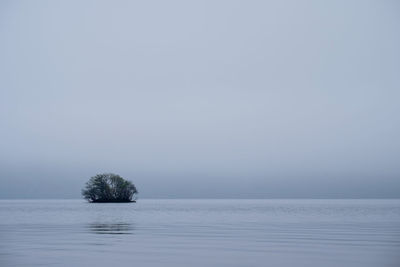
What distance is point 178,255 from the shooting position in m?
26.1

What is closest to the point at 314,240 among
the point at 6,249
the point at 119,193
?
the point at 6,249

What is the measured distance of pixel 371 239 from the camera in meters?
35.0

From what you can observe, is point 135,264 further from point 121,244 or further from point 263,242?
point 263,242

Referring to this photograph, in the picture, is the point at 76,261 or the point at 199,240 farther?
the point at 199,240

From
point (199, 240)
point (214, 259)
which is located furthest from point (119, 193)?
point (214, 259)

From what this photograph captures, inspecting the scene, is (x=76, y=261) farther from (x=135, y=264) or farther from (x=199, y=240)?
(x=199, y=240)

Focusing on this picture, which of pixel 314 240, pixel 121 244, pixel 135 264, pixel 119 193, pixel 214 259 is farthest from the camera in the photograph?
pixel 119 193

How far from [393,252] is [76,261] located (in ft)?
48.1

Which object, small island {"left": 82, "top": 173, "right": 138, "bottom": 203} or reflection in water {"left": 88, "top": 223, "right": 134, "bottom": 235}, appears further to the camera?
small island {"left": 82, "top": 173, "right": 138, "bottom": 203}

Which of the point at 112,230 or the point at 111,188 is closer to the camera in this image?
the point at 112,230

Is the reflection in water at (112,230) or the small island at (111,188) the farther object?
the small island at (111,188)

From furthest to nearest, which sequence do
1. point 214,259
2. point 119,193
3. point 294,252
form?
1. point 119,193
2. point 294,252
3. point 214,259

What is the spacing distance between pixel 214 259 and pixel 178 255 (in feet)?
7.20

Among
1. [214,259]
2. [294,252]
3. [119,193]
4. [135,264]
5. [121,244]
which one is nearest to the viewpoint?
[135,264]
